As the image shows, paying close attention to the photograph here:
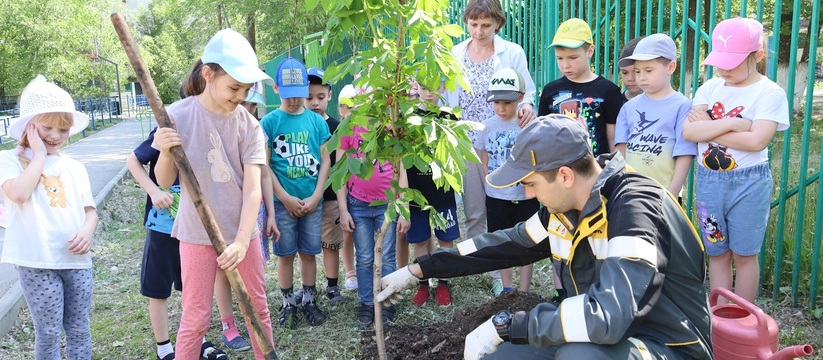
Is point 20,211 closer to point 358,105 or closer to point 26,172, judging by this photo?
point 26,172

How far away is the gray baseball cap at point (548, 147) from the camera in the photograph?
2049 millimetres

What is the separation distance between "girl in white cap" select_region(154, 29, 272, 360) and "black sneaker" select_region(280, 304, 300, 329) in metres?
A: 0.89

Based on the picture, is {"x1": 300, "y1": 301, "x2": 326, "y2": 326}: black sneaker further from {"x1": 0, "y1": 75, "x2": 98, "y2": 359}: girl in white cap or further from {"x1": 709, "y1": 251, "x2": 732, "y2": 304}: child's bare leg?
{"x1": 709, "y1": 251, "x2": 732, "y2": 304}: child's bare leg

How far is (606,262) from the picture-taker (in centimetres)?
192

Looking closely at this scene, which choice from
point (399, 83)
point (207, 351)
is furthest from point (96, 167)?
point (399, 83)

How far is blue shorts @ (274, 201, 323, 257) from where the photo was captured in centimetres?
385

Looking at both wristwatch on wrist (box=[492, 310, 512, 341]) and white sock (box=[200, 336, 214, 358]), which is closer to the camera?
wristwatch on wrist (box=[492, 310, 512, 341])

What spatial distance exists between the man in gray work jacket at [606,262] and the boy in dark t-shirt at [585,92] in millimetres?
1552

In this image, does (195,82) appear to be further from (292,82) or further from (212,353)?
(212,353)

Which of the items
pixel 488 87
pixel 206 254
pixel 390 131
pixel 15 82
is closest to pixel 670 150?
pixel 488 87

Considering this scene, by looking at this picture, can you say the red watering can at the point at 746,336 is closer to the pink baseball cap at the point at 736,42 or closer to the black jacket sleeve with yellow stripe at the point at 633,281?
the black jacket sleeve with yellow stripe at the point at 633,281

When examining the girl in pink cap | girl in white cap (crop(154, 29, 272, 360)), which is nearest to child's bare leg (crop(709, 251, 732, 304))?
the girl in pink cap

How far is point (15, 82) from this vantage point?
26.2 metres

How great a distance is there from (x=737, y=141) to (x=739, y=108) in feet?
0.57
